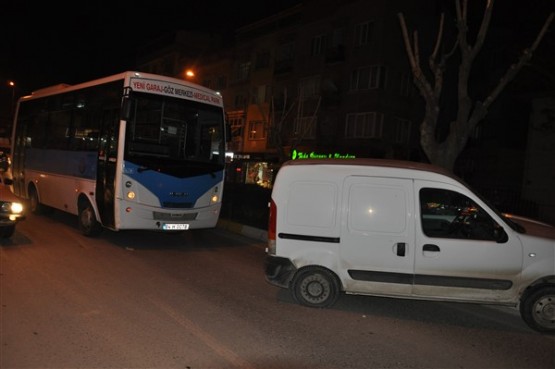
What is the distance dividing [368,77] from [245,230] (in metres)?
20.7

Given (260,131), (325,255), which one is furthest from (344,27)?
(325,255)

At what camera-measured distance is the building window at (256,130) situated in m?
40.7

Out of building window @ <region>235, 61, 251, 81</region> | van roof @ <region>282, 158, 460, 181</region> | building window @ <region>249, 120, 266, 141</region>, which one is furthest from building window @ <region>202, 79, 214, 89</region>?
van roof @ <region>282, 158, 460, 181</region>

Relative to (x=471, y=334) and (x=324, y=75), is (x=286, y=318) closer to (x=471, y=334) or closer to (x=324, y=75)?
(x=471, y=334)

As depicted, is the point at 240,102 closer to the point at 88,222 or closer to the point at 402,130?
the point at 402,130

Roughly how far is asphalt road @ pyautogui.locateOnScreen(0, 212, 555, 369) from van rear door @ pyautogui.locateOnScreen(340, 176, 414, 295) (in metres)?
0.47

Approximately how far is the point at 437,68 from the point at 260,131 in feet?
99.2

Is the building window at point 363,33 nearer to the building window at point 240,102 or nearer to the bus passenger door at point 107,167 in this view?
the building window at point 240,102

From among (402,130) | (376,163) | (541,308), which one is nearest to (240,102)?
(402,130)

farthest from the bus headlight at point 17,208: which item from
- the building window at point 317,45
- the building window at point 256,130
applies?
the building window at point 256,130

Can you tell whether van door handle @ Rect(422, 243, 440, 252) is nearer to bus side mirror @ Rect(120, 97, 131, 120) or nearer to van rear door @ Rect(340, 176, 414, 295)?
van rear door @ Rect(340, 176, 414, 295)

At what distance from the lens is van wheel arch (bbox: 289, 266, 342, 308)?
255 inches

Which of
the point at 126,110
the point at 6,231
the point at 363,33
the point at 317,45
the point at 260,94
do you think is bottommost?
the point at 6,231

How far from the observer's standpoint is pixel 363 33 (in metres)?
31.5
